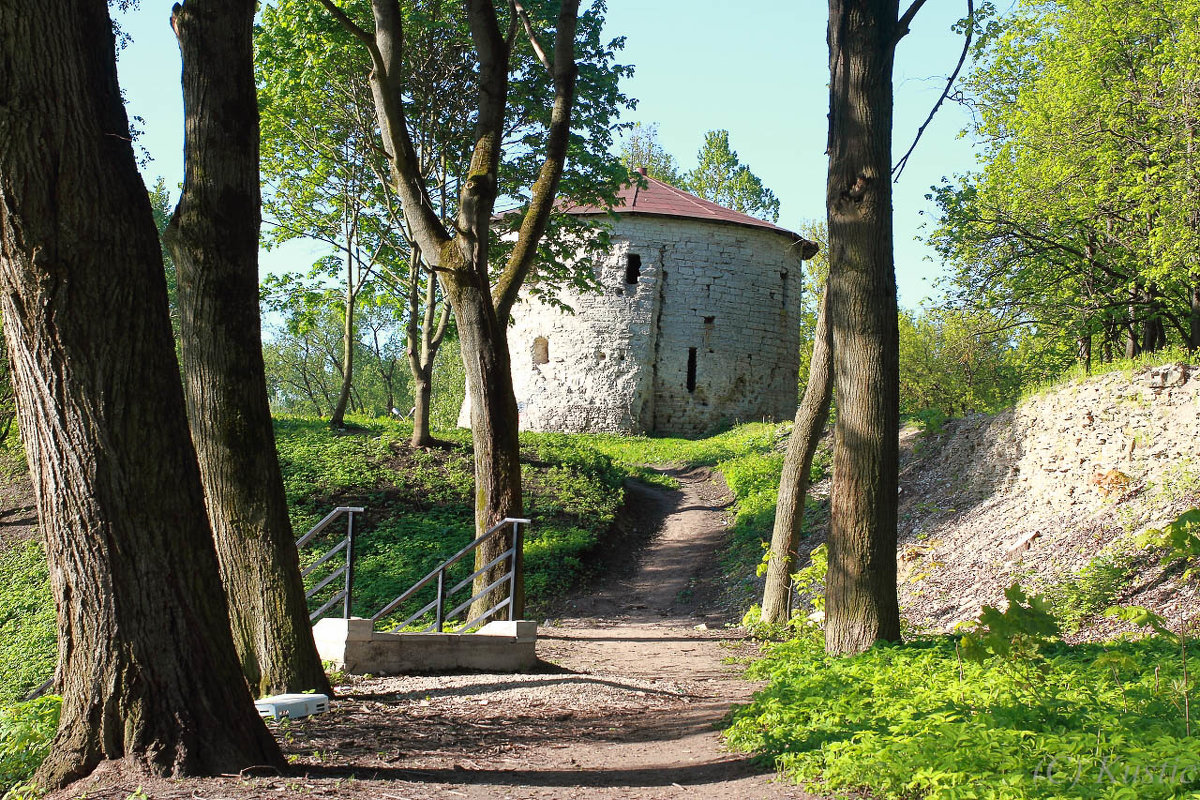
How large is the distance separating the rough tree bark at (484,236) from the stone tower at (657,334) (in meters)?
17.4

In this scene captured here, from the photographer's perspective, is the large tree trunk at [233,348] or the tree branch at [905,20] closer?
the large tree trunk at [233,348]

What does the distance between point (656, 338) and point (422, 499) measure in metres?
13.0

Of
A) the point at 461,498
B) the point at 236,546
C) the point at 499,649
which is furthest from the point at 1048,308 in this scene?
the point at 236,546

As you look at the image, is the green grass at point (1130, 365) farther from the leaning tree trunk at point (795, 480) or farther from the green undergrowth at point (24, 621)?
the green undergrowth at point (24, 621)

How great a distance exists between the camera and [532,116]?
1634 centimetres

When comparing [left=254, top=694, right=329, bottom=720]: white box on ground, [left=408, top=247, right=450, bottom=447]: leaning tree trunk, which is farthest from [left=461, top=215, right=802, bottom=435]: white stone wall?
[left=254, top=694, right=329, bottom=720]: white box on ground

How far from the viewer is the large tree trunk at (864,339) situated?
6.33m

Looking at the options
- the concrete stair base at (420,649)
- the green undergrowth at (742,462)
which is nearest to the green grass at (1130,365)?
the green undergrowth at (742,462)

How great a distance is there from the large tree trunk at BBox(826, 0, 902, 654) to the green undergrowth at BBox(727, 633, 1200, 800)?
44 cm

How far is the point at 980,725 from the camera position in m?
3.72

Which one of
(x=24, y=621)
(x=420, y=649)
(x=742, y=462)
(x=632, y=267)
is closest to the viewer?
(x=420, y=649)

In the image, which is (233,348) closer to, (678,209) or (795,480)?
(795,480)

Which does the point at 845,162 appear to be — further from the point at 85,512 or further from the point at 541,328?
the point at 541,328

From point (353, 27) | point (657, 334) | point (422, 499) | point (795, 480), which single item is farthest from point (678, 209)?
point (353, 27)
